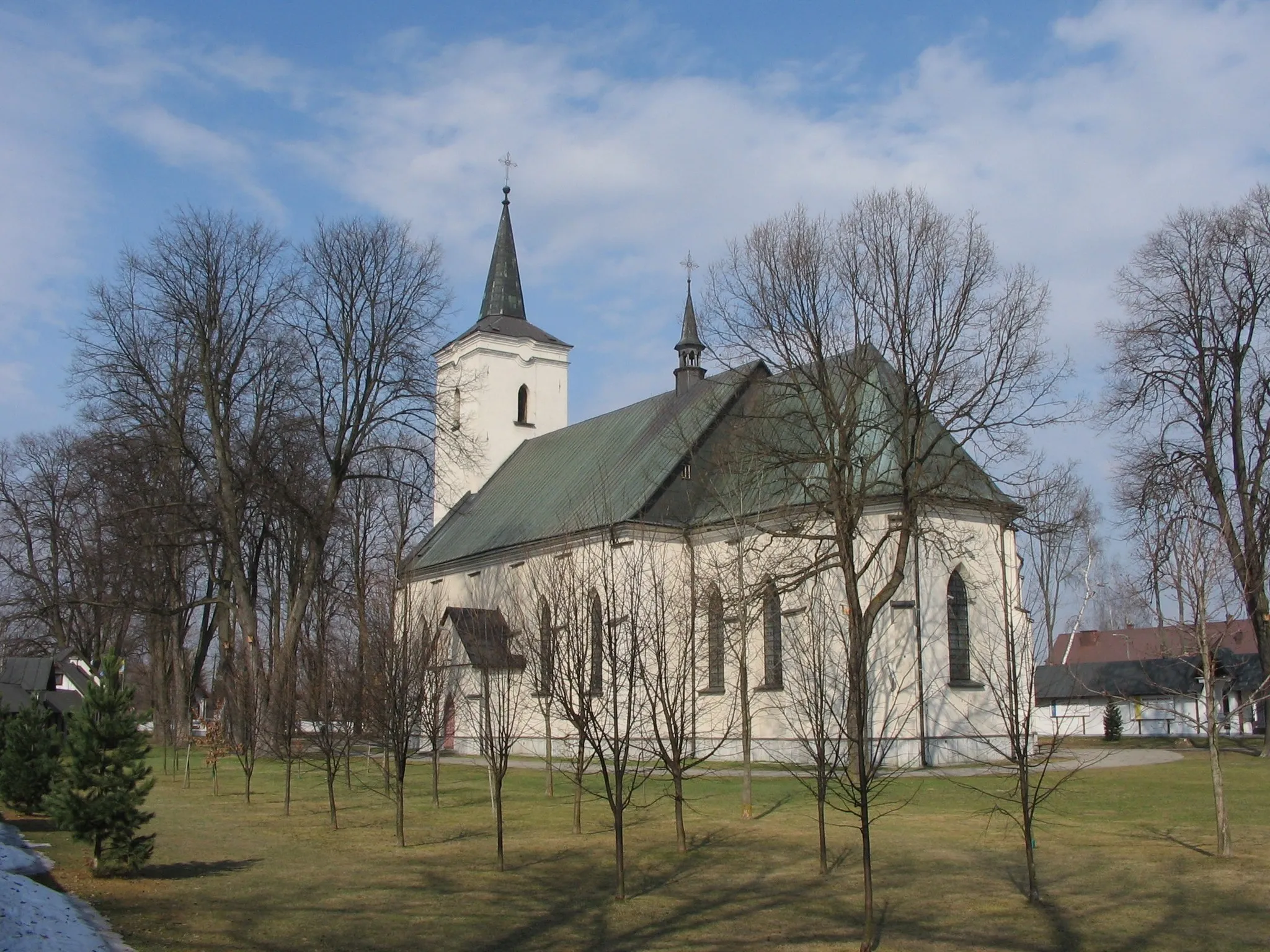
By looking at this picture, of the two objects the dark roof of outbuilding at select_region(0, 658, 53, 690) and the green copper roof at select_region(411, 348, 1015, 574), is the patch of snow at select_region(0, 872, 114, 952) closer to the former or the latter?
the green copper roof at select_region(411, 348, 1015, 574)

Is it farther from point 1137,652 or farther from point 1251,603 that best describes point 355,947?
point 1137,652

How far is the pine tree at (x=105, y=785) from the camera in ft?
42.6

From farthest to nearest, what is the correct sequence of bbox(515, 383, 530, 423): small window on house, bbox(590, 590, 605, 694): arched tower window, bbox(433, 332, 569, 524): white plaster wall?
bbox(515, 383, 530, 423): small window on house < bbox(433, 332, 569, 524): white plaster wall < bbox(590, 590, 605, 694): arched tower window

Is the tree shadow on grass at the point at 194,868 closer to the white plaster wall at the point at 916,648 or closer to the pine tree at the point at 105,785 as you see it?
the pine tree at the point at 105,785

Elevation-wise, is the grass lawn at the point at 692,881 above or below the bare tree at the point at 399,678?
below

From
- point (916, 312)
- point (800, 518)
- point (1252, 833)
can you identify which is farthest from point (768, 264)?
point (1252, 833)

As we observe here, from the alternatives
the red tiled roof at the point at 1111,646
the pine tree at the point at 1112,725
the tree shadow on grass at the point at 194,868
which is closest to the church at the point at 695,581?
the tree shadow on grass at the point at 194,868

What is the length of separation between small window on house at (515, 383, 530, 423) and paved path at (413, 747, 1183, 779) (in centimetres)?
1583

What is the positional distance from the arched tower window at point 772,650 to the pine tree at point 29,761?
671 inches

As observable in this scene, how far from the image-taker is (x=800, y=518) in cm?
2806

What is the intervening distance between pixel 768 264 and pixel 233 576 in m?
20.9

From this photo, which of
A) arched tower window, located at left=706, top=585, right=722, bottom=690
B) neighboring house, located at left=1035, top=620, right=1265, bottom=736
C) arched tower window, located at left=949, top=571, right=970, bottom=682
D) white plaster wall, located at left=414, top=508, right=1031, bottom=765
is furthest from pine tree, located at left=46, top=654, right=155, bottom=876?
neighboring house, located at left=1035, top=620, right=1265, bottom=736

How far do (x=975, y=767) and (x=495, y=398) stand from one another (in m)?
25.7

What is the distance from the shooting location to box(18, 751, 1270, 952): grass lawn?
34.7ft
